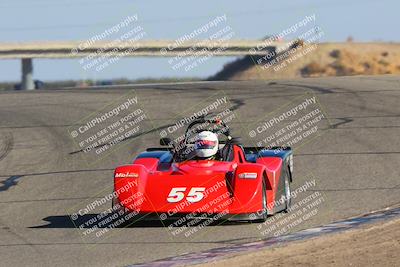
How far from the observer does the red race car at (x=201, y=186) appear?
1188 centimetres

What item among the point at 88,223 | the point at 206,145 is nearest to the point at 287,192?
the point at 206,145

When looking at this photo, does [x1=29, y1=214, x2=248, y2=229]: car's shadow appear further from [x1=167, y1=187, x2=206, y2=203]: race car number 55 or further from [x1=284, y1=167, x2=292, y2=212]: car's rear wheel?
[x1=284, y1=167, x2=292, y2=212]: car's rear wheel

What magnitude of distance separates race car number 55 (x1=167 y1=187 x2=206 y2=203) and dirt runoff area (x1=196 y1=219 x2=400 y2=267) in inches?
86.8

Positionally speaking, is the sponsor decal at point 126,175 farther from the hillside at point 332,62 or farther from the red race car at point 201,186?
the hillside at point 332,62

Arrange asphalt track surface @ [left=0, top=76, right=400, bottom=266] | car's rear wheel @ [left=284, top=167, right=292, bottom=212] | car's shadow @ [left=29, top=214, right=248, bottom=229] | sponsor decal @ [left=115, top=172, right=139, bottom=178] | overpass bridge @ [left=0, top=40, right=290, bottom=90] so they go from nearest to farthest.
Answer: asphalt track surface @ [left=0, top=76, right=400, bottom=266] < car's shadow @ [left=29, top=214, right=248, bottom=229] < sponsor decal @ [left=115, top=172, right=139, bottom=178] < car's rear wheel @ [left=284, top=167, right=292, bottom=212] < overpass bridge @ [left=0, top=40, right=290, bottom=90]

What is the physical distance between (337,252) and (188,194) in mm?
3080

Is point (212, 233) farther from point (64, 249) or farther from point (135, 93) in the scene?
point (135, 93)

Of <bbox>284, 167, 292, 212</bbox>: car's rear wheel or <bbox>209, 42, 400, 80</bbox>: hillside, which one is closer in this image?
<bbox>284, 167, 292, 212</bbox>: car's rear wheel

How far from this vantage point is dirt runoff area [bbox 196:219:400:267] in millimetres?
8906

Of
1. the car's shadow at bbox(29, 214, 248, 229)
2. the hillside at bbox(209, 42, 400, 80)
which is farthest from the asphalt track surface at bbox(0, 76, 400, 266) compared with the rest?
the hillside at bbox(209, 42, 400, 80)

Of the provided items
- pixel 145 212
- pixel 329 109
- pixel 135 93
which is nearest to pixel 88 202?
pixel 145 212

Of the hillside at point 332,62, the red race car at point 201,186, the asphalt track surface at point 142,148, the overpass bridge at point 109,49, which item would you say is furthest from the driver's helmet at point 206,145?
the hillside at point 332,62

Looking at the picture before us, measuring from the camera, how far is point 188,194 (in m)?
12.0

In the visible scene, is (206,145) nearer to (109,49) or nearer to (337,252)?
(337,252)
